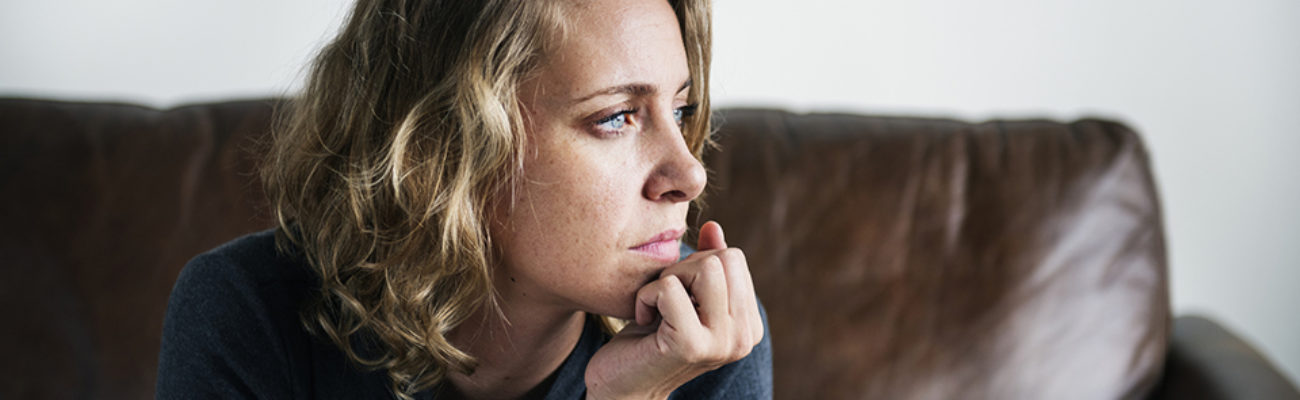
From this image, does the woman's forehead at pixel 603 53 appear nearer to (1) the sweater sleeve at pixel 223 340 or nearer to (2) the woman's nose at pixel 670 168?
(2) the woman's nose at pixel 670 168

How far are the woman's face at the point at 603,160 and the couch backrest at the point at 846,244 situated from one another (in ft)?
2.03

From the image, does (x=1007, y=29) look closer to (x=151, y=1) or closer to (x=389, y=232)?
(x=389, y=232)

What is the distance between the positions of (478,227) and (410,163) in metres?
0.10

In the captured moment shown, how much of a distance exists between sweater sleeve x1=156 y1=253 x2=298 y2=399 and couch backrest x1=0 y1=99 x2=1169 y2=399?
522 millimetres

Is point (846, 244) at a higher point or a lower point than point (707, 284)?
lower

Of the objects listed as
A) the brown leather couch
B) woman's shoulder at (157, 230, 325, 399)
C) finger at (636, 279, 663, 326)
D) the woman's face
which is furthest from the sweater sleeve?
the brown leather couch

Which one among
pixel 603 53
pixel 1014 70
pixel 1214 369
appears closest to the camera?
pixel 603 53

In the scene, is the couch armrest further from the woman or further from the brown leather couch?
the woman

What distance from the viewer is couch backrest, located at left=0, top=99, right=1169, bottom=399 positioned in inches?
56.3

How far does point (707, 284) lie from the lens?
2.99 ft

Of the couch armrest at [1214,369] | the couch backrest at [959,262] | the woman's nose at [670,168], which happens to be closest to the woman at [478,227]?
the woman's nose at [670,168]

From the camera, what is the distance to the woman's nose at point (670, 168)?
0.86 metres

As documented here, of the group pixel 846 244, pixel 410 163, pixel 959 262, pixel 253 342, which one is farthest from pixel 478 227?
pixel 959 262

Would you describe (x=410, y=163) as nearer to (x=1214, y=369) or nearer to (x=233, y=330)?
→ (x=233, y=330)
